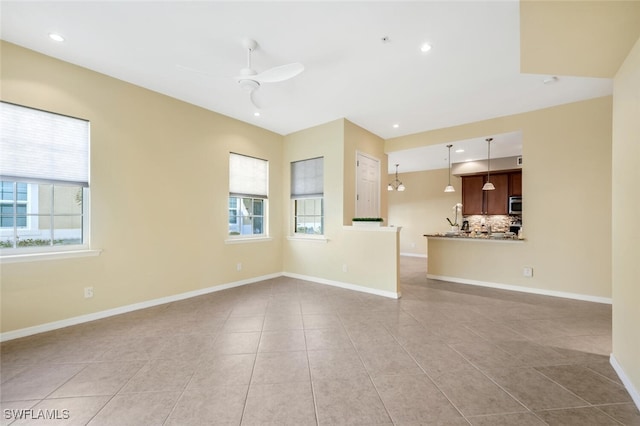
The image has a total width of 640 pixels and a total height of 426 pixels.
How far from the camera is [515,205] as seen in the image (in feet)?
20.9

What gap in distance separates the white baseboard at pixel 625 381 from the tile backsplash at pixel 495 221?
536 centimetres

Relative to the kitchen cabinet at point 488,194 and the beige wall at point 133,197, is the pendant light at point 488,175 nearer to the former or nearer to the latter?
the kitchen cabinet at point 488,194

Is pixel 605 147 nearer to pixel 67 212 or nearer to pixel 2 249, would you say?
pixel 67 212

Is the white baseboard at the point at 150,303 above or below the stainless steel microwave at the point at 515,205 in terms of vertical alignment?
below

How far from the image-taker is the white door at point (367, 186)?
5.08 m

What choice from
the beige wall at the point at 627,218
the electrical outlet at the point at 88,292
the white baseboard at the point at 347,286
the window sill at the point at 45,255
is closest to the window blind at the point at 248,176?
the white baseboard at the point at 347,286

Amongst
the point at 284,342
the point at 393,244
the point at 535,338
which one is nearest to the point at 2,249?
the point at 284,342

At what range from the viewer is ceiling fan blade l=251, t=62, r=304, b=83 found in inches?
93.5

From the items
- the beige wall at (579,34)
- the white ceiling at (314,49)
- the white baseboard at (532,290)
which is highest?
the white ceiling at (314,49)

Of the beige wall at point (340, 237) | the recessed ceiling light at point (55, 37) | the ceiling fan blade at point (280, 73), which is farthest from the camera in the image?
the beige wall at point (340, 237)

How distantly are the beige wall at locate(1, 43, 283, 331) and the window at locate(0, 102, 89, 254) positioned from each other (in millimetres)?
134

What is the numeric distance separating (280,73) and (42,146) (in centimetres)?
277

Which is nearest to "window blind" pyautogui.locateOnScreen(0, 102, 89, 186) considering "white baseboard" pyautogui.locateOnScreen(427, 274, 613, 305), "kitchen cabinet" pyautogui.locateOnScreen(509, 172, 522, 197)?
"white baseboard" pyautogui.locateOnScreen(427, 274, 613, 305)

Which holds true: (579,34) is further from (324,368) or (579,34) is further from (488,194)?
(488,194)
